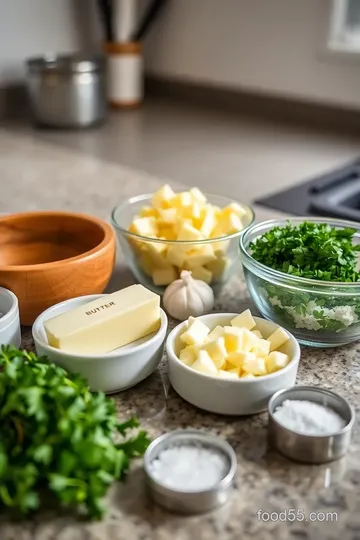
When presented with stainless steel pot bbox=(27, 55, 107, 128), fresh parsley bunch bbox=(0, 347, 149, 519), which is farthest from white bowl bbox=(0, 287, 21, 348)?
stainless steel pot bbox=(27, 55, 107, 128)

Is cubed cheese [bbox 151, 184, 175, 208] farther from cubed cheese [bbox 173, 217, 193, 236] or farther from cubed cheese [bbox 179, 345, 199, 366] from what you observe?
cubed cheese [bbox 179, 345, 199, 366]

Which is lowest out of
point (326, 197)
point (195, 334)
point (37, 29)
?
point (326, 197)

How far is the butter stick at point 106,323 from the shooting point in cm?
72

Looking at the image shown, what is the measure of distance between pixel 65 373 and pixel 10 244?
34 centimetres

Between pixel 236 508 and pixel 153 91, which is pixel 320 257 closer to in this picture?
pixel 236 508

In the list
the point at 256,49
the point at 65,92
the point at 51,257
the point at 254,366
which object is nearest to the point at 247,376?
the point at 254,366

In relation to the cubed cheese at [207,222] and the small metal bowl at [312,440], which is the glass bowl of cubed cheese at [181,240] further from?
the small metal bowl at [312,440]

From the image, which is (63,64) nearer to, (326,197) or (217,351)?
(326,197)

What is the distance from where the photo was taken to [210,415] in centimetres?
72

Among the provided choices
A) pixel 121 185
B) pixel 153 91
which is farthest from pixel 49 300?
pixel 153 91

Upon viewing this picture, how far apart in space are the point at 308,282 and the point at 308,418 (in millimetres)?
190

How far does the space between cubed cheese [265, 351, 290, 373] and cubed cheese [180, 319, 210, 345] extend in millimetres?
76

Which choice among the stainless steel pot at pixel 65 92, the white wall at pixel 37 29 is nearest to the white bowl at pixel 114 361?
the stainless steel pot at pixel 65 92

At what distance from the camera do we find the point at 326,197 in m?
1.43
